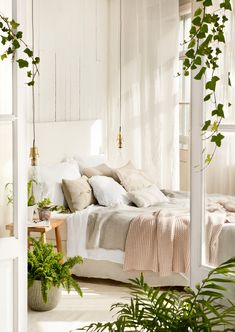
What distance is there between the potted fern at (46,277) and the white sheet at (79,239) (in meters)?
0.83

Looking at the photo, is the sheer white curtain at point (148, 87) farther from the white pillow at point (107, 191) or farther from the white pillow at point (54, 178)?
the white pillow at point (54, 178)

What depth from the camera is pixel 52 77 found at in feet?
25.1

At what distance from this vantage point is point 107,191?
279 inches

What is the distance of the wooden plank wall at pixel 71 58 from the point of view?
24.5 feet

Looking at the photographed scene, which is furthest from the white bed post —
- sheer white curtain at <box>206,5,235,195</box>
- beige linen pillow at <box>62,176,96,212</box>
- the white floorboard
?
beige linen pillow at <box>62,176,96,212</box>

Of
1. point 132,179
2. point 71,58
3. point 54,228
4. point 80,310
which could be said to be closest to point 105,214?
point 54,228

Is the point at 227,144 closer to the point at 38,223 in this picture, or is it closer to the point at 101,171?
the point at 38,223

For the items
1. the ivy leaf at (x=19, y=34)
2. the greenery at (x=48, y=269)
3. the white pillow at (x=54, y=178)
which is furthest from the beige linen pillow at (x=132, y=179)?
the ivy leaf at (x=19, y=34)

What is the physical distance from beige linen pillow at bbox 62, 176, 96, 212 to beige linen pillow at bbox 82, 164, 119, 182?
46cm

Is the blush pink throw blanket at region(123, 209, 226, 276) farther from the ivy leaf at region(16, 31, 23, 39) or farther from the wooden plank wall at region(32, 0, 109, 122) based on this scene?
the ivy leaf at region(16, 31, 23, 39)

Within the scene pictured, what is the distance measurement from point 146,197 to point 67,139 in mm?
1218

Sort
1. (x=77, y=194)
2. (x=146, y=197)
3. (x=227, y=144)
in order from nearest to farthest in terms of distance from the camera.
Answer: (x=227, y=144), (x=77, y=194), (x=146, y=197)

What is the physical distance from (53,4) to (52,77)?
759mm

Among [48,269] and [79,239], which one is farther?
[79,239]
